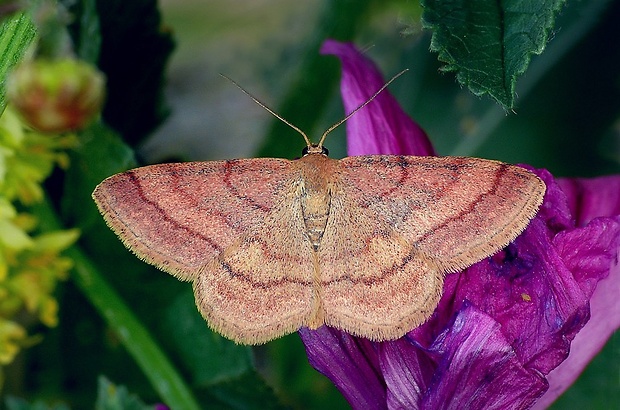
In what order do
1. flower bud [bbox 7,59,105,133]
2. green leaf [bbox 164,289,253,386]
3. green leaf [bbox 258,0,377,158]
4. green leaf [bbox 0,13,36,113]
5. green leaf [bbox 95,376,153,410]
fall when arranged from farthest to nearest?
green leaf [bbox 258,0,377,158], green leaf [bbox 164,289,253,386], green leaf [bbox 95,376,153,410], green leaf [bbox 0,13,36,113], flower bud [bbox 7,59,105,133]

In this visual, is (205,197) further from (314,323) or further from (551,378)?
(551,378)

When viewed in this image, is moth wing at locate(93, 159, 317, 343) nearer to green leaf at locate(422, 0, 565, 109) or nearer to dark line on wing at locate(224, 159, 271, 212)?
dark line on wing at locate(224, 159, 271, 212)

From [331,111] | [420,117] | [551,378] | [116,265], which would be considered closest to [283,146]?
[331,111]

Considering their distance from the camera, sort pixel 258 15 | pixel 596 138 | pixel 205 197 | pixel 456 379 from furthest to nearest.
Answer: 1. pixel 258 15
2. pixel 596 138
3. pixel 205 197
4. pixel 456 379

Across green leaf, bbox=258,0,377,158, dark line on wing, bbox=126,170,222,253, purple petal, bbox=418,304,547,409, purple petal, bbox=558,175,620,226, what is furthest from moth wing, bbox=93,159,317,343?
green leaf, bbox=258,0,377,158

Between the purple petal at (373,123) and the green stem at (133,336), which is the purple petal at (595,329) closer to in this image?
the purple petal at (373,123)
